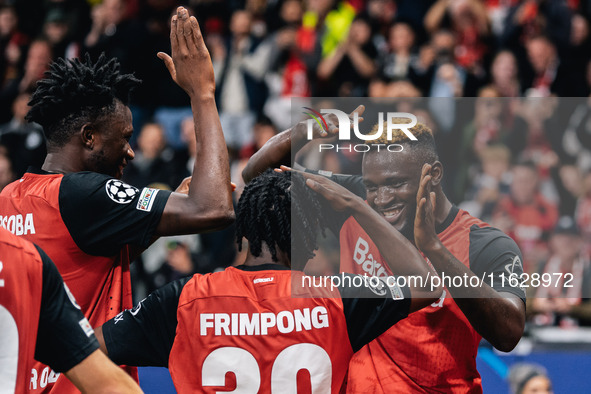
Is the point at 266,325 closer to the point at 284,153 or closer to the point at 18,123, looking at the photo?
the point at 284,153

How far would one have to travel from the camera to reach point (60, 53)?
10031mm

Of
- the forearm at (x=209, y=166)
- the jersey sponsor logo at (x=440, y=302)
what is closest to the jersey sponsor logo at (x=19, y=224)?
the forearm at (x=209, y=166)

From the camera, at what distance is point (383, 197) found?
3.45 m

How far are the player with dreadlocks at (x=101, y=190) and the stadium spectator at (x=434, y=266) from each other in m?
0.65

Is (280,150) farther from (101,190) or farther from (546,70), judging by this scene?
(546,70)

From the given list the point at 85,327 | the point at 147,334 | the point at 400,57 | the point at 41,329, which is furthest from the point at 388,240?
the point at 400,57

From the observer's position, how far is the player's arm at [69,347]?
2461mm

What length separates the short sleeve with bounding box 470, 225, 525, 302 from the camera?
3.33 meters

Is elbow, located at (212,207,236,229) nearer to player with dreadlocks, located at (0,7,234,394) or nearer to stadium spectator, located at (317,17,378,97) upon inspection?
player with dreadlocks, located at (0,7,234,394)

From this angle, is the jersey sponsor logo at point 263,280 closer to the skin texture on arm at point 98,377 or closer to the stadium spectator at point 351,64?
the skin texture on arm at point 98,377

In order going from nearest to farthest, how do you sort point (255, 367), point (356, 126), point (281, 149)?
point (255, 367) → point (356, 126) → point (281, 149)

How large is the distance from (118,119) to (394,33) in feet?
20.3

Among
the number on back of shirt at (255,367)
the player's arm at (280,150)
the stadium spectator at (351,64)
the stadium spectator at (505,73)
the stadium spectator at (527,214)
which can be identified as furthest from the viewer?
the stadium spectator at (351,64)

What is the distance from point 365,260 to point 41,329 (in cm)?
153
